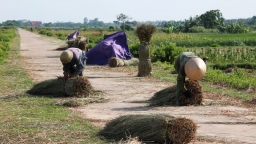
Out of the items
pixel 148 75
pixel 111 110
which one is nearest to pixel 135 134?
pixel 111 110

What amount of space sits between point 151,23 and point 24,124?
9.40 metres

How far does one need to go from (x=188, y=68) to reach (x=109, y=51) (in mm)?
11577

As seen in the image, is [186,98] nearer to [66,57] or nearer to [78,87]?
[78,87]

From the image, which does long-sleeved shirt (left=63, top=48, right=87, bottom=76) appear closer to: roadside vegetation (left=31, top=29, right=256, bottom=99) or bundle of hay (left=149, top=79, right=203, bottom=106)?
bundle of hay (left=149, top=79, right=203, bottom=106)

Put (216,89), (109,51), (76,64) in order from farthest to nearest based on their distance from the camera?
1. (109,51)
2. (216,89)
3. (76,64)

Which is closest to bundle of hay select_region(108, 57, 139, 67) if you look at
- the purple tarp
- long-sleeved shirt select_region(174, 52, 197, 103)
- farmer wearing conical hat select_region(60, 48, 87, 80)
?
the purple tarp

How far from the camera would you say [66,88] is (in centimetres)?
1162

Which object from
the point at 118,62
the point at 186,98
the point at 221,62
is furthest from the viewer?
the point at 221,62

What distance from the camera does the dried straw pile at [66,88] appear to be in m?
11.5

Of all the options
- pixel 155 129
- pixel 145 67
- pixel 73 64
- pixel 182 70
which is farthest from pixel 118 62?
pixel 155 129

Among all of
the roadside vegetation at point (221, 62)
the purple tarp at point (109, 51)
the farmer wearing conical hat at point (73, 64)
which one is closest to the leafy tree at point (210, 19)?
the roadside vegetation at point (221, 62)

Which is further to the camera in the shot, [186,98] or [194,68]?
[186,98]

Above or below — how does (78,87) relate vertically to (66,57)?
below

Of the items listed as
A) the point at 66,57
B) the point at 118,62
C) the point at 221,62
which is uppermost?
the point at 66,57
